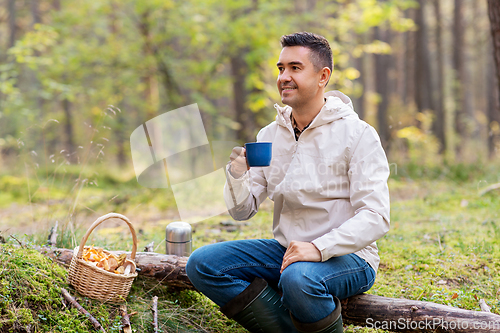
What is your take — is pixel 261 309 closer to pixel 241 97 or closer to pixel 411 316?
pixel 411 316

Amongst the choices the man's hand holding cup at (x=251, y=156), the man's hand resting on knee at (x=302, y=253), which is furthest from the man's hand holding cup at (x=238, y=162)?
the man's hand resting on knee at (x=302, y=253)

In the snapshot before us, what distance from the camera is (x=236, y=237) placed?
418cm

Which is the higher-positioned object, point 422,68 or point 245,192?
point 422,68

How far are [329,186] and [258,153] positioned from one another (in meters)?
0.46

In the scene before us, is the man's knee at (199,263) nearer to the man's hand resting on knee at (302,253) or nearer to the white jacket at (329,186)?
the white jacket at (329,186)

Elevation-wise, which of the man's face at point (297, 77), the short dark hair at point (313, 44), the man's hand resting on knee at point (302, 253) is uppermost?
the short dark hair at point (313, 44)

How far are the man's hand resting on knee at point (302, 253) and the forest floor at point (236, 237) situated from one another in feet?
2.58

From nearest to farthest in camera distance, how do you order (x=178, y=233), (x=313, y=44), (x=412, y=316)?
(x=412, y=316) < (x=313, y=44) < (x=178, y=233)

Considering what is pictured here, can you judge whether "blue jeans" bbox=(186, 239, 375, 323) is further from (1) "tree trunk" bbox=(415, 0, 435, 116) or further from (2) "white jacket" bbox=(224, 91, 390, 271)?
(1) "tree trunk" bbox=(415, 0, 435, 116)

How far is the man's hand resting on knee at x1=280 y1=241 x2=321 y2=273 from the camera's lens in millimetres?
2097

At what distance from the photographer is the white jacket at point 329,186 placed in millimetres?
2078

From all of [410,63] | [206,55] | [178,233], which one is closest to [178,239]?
[178,233]

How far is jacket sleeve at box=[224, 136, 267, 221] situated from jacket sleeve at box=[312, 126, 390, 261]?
0.62 m

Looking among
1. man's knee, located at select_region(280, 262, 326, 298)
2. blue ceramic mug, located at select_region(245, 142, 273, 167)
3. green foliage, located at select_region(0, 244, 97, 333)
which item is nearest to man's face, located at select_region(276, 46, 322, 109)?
blue ceramic mug, located at select_region(245, 142, 273, 167)
